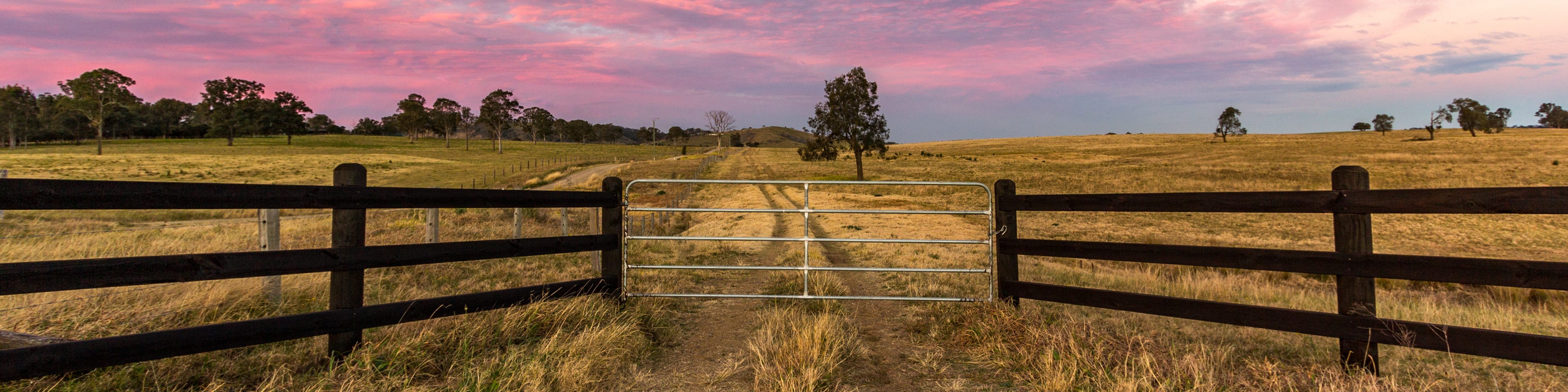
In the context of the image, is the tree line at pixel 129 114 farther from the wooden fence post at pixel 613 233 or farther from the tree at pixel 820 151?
the wooden fence post at pixel 613 233

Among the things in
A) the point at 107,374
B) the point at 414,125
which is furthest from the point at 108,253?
the point at 414,125

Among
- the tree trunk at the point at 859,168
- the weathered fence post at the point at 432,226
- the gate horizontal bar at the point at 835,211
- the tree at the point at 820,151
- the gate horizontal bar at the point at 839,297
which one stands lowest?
the gate horizontal bar at the point at 839,297

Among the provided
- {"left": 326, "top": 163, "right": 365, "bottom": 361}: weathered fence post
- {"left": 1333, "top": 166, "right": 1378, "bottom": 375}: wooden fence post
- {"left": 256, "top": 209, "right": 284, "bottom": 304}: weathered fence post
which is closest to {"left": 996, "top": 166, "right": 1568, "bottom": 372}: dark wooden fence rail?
{"left": 1333, "top": 166, "right": 1378, "bottom": 375}: wooden fence post

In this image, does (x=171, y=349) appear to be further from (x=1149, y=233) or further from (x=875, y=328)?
(x=1149, y=233)

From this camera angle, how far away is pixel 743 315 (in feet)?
21.2

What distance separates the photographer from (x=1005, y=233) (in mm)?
6027

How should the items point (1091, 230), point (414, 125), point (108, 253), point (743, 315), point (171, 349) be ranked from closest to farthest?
point (171, 349) < point (743, 315) < point (108, 253) < point (1091, 230) < point (414, 125)

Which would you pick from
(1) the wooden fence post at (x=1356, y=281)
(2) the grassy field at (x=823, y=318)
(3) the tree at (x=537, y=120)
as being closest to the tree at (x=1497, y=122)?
(2) the grassy field at (x=823, y=318)

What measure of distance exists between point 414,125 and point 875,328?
Answer: 13249 cm

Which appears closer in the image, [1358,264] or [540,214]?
[1358,264]

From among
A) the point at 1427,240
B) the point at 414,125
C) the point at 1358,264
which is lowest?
the point at 1427,240

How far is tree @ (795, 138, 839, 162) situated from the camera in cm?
4547

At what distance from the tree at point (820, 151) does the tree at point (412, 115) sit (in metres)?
98.8

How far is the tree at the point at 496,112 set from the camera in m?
114
